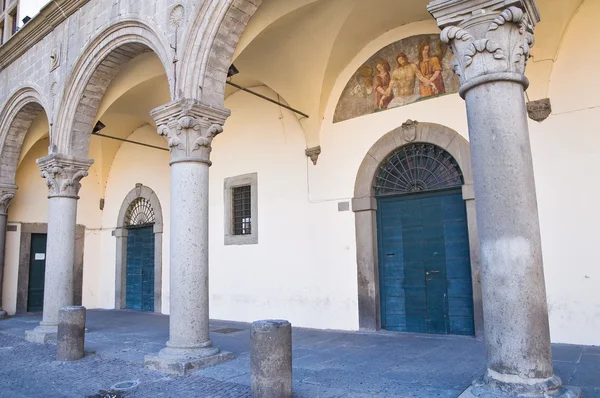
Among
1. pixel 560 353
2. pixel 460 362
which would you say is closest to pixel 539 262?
pixel 460 362

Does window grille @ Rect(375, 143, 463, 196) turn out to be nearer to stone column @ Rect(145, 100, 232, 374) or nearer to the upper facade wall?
stone column @ Rect(145, 100, 232, 374)

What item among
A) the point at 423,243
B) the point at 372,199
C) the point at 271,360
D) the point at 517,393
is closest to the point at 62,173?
the point at 372,199

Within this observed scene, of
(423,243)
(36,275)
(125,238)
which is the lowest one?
(36,275)

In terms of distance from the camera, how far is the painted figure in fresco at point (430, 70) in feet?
22.0

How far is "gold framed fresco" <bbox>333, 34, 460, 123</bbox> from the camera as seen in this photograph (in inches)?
264

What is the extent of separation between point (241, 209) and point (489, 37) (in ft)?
21.5

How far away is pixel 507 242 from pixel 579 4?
4.22m

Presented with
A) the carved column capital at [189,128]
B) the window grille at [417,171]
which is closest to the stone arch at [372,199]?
the window grille at [417,171]

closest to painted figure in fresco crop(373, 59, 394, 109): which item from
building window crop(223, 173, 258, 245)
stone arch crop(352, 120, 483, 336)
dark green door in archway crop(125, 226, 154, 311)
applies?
stone arch crop(352, 120, 483, 336)

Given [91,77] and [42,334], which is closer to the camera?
[42,334]

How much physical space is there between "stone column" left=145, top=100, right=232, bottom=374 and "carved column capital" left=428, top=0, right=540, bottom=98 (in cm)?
300

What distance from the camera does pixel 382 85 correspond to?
7305 mm

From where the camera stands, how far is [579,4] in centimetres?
570

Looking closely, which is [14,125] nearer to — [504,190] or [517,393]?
[504,190]
